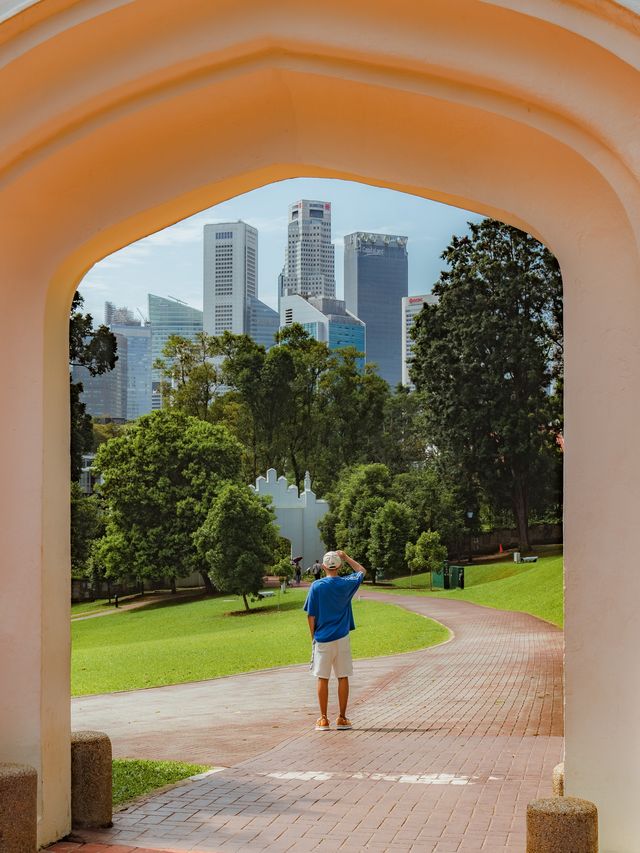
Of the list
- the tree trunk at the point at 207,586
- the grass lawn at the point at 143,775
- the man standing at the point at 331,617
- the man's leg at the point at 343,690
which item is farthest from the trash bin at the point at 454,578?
the grass lawn at the point at 143,775

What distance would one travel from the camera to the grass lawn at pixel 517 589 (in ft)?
83.6

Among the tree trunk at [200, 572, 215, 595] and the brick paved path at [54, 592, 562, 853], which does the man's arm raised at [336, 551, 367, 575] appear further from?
the tree trunk at [200, 572, 215, 595]

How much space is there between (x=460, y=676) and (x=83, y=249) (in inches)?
411

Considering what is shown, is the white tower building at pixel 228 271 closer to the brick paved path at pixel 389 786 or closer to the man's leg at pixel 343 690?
the brick paved path at pixel 389 786

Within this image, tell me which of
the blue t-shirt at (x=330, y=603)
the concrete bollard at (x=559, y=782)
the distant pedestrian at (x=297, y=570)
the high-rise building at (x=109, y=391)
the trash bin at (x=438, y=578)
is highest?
the high-rise building at (x=109, y=391)

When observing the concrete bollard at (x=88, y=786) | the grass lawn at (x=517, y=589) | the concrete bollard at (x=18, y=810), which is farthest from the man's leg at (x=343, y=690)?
the grass lawn at (x=517, y=589)

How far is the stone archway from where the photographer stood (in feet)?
14.6

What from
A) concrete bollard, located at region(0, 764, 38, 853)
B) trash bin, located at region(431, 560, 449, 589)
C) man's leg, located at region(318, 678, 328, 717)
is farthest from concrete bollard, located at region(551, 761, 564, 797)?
trash bin, located at region(431, 560, 449, 589)

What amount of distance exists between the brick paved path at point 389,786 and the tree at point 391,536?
26859 millimetres

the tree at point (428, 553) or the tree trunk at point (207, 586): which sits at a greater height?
the tree at point (428, 553)

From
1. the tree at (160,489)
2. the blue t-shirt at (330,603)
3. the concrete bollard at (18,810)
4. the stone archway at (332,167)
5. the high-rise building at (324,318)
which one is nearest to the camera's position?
the stone archway at (332,167)

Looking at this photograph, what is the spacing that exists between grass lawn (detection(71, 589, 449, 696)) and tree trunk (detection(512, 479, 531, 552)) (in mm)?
12232

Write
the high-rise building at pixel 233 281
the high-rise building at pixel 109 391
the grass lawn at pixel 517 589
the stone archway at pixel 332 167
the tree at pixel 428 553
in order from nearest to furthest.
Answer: the stone archway at pixel 332 167, the grass lawn at pixel 517 589, the tree at pixel 428 553, the high-rise building at pixel 109 391, the high-rise building at pixel 233 281

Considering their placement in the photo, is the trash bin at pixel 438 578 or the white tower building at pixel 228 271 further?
the white tower building at pixel 228 271
